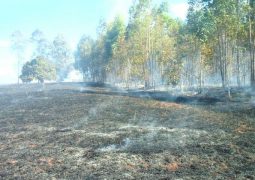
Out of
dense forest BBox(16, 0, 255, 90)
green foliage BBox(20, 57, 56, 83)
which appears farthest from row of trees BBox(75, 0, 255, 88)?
green foliage BBox(20, 57, 56, 83)

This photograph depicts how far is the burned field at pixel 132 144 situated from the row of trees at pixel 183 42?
77.8 feet

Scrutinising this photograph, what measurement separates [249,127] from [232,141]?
19.8 ft

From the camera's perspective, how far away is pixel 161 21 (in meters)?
104

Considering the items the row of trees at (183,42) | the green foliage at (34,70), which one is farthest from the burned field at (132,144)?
the green foliage at (34,70)

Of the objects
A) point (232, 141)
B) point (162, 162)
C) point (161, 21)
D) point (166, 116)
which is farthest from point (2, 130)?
point (161, 21)

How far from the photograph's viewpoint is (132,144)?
27469mm

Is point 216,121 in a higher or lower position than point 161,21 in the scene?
lower

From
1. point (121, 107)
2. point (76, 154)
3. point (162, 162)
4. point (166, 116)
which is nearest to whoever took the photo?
point (162, 162)

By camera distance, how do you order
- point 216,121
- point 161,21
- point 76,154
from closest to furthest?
1. point 76,154
2. point 216,121
3. point 161,21

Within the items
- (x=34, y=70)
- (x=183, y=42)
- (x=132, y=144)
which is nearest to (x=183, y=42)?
(x=183, y=42)

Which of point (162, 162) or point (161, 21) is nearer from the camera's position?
point (162, 162)

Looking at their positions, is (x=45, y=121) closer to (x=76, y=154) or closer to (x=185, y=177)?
(x=76, y=154)

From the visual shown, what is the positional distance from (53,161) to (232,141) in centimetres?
1381

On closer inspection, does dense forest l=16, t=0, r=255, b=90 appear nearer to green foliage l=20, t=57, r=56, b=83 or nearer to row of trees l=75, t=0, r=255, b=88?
row of trees l=75, t=0, r=255, b=88
